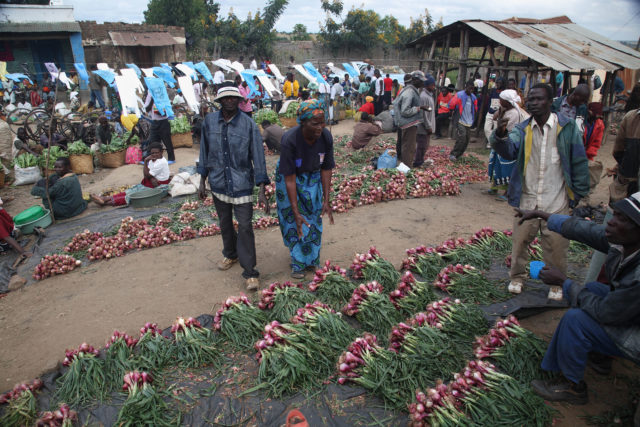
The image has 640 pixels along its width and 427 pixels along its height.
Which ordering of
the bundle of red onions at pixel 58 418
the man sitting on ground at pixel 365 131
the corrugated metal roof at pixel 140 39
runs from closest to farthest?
the bundle of red onions at pixel 58 418
the man sitting on ground at pixel 365 131
the corrugated metal roof at pixel 140 39

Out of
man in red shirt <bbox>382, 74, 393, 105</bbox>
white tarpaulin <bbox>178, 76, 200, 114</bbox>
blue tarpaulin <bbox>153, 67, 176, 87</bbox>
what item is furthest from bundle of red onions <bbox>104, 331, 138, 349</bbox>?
man in red shirt <bbox>382, 74, 393, 105</bbox>

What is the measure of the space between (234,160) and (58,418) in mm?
2458

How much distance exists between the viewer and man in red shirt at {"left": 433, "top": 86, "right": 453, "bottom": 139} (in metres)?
11.4

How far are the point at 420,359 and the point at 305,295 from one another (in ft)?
3.95

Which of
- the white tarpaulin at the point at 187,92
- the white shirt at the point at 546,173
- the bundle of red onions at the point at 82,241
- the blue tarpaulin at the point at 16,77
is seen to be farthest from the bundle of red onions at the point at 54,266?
the blue tarpaulin at the point at 16,77

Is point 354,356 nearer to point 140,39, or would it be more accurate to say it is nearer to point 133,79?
point 133,79

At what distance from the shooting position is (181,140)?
1098cm

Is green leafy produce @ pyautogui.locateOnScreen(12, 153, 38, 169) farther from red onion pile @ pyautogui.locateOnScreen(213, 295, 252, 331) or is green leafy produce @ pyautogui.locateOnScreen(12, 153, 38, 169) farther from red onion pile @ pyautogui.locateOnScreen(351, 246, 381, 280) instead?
red onion pile @ pyautogui.locateOnScreen(351, 246, 381, 280)

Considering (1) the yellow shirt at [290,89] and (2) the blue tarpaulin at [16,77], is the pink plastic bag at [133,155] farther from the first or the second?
(2) the blue tarpaulin at [16,77]

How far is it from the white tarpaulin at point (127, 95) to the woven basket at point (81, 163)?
1.97 meters

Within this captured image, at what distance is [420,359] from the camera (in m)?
2.76

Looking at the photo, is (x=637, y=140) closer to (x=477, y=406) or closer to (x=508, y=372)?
(x=508, y=372)

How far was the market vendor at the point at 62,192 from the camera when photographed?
251 inches

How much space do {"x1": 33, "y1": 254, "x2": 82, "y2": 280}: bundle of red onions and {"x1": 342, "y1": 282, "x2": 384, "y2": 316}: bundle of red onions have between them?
3.57 m
